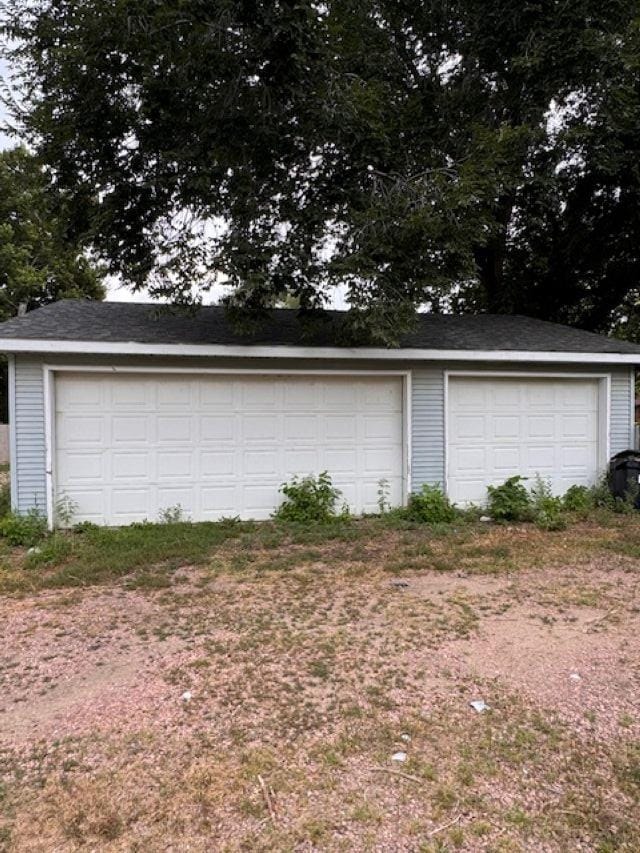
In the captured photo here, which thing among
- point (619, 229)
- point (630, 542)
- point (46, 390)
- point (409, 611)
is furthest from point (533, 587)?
point (619, 229)

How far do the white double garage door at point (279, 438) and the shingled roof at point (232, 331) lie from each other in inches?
20.0

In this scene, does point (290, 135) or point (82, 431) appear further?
point (82, 431)

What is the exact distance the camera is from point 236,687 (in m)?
2.99

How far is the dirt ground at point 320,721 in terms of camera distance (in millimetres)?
2010

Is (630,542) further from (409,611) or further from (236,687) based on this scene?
(236,687)

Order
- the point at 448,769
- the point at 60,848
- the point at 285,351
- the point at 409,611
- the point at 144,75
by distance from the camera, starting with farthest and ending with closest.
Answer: the point at 285,351, the point at 144,75, the point at 409,611, the point at 448,769, the point at 60,848

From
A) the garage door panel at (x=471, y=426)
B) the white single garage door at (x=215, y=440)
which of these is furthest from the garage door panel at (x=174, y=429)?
the garage door panel at (x=471, y=426)

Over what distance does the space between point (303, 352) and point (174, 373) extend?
5.59ft

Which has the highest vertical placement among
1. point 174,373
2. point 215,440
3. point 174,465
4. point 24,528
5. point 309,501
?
point 174,373

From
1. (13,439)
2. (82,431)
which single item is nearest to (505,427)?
(82,431)

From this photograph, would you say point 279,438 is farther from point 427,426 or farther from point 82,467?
point 82,467

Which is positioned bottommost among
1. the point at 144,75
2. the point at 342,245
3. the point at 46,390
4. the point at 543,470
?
the point at 543,470

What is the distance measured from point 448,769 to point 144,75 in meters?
6.88

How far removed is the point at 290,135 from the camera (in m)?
6.43
